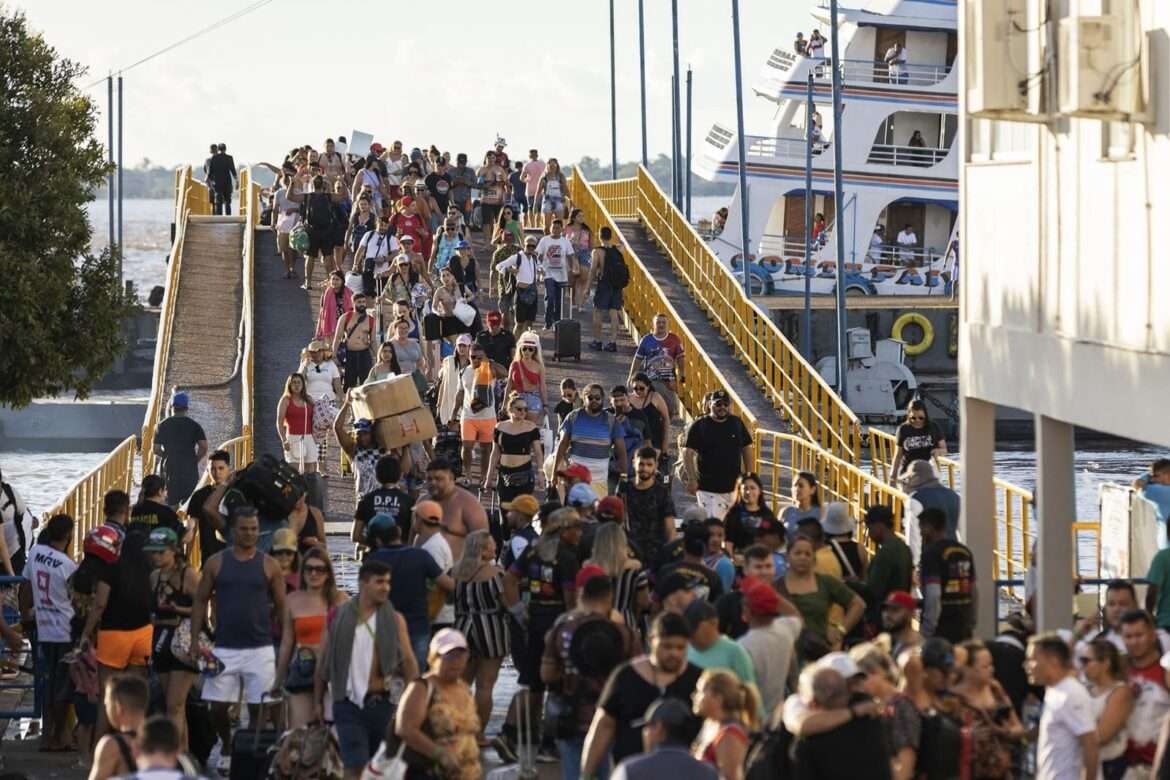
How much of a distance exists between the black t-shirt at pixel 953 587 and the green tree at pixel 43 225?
11.5 m

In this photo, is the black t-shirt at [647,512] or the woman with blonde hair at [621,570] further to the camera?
the black t-shirt at [647,512]

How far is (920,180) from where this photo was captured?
197ft

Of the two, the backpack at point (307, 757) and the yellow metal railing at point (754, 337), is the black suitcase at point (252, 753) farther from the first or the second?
the yellow metal railing at point (754, 337)

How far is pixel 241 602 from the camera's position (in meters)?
12.5

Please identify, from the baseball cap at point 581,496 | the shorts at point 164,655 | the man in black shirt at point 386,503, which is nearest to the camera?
the shorts at point 164,655

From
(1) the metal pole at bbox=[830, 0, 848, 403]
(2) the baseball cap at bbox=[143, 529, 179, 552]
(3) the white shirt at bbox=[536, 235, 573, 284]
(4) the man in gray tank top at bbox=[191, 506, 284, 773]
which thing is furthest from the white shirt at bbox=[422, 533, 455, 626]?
(1) the metal pole at bbox=[830, 0, 848, 403]

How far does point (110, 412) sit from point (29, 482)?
7.93m

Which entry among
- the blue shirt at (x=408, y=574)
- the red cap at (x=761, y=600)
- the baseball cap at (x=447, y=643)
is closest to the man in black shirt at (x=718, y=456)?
the blue shirt at (x=408, y=574)

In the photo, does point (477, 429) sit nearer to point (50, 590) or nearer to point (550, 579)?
point (50, 590)

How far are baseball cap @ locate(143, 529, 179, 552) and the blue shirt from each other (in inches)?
45.2

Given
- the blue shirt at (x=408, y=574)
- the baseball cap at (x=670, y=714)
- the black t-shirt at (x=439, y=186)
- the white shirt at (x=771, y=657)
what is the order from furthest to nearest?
the black t-shirt at (x=439, y=186), the blue shirt at (x=408, y=574), the white shirt at (x=771, y=657), the baseball cap at (x=670, y=714)

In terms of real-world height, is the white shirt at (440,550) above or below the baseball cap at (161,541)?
below

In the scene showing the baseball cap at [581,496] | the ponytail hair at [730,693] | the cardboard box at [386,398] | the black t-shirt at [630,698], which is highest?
the cardboard box at [386,398]

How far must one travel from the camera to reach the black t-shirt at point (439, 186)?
3650cm
